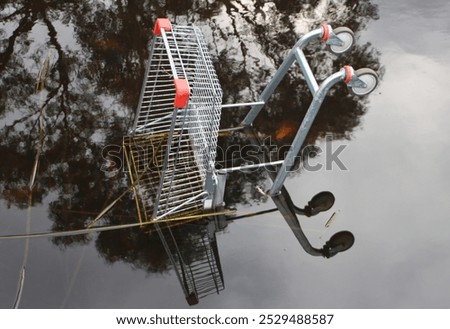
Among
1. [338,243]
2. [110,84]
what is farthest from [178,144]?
[110,84]

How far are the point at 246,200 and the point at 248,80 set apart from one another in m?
1.45

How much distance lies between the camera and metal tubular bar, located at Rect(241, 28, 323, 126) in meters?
3.72

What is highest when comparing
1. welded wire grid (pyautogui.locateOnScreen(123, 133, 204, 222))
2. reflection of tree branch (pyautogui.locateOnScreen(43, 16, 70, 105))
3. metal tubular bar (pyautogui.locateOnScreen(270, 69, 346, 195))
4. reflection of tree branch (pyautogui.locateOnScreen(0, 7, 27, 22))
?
metal tubular bar (pyautogui.locateOnScreen(270, 69, 346, 195))

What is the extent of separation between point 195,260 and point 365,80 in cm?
161

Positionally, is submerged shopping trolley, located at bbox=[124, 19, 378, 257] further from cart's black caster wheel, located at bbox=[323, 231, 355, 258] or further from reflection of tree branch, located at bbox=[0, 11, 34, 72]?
reflection of tree branch, located at bbox=[0, 11, 34, 72]

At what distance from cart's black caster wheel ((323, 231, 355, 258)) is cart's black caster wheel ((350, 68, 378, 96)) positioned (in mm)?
961

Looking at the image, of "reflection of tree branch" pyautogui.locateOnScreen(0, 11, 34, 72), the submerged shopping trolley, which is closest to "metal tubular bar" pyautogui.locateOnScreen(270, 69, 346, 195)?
the submerged shopping trolley

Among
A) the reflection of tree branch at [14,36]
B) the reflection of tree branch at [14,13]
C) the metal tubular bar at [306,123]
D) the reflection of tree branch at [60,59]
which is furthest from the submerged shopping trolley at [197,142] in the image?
the reflection of tree branch at [14,13]

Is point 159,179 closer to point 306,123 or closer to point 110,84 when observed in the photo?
point 306,123

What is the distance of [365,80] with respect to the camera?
11.4 feet

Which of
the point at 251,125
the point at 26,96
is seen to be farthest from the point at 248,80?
the point at 26,96

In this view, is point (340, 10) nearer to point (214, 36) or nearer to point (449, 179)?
point (214, 36)

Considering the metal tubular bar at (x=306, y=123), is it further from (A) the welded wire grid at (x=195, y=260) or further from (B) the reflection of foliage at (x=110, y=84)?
(A) the welded wire grid at (x=195, y=260)

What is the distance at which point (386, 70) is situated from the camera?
198 inches
